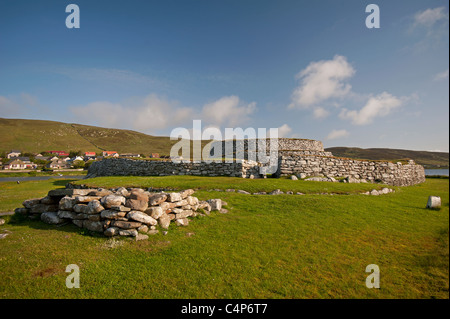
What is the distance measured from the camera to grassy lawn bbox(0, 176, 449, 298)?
415 centimetres

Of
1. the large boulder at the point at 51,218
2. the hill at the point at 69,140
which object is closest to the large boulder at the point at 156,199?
the large boulder at the point at 51,218

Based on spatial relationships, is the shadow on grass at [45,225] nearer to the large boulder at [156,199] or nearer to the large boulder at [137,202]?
the large boulder at [137,202]

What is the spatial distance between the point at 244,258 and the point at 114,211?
5.16 m

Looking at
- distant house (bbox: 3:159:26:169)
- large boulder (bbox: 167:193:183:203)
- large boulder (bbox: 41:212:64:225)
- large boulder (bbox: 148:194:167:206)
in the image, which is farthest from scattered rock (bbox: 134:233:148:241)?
distant house (bbox: 3:159:26:169)

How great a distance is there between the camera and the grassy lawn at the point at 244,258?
4152mm

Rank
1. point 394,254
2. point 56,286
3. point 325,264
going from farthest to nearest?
point 394,254 → point 325,264 → point 56,286

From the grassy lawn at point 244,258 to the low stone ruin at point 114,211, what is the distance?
1.33 ft

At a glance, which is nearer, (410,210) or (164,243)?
(164,243)

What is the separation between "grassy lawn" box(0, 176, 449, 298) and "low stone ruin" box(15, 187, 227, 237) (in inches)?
16.0

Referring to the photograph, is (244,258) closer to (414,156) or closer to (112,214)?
(112,214)
